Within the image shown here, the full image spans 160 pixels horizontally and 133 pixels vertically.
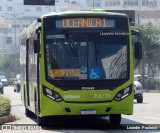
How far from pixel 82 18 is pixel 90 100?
2546mm

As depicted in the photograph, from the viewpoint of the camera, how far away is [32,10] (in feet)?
592

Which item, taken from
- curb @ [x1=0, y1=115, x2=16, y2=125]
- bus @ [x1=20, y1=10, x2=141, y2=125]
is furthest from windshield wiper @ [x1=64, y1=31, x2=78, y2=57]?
curb @ [x1=0, y1=115, x2=16, y2=125]

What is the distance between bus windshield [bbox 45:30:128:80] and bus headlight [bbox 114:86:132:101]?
1.29 feet

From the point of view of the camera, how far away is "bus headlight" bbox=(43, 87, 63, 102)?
19797 millimetres

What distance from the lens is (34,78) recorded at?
72.5 ft

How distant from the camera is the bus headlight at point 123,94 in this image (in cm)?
2003

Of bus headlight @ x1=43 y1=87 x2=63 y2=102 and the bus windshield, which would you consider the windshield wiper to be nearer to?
the bus windshield

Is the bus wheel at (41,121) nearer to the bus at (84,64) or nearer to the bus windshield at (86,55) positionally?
the bus at (84,64)

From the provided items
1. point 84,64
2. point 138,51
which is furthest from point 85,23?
Answer: point 138,51

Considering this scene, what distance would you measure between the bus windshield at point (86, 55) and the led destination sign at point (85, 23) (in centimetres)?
21

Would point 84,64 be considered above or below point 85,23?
below

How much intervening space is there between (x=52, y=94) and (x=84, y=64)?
1.30m

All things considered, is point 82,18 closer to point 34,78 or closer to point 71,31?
point 71,31

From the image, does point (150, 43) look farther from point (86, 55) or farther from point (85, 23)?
point (86, 55)
